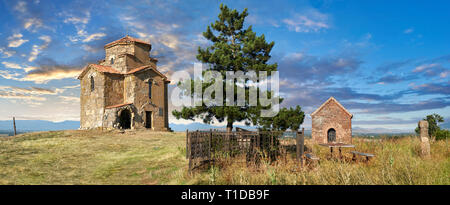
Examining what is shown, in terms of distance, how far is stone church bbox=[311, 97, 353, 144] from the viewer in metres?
25.6

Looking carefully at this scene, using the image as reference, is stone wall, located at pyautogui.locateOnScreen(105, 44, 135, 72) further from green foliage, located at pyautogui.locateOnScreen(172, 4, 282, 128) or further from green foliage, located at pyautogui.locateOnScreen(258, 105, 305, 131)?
green foliage, located at pyautogui.locateOnScreen(258, 105, 305, 131)

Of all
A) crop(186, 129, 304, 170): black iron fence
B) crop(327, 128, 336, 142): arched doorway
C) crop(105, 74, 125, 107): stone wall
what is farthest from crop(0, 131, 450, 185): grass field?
crop(105, 74, 125, 107): stone wall

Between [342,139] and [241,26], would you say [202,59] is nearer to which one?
[241,26]

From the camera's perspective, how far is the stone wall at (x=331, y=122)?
25562 millimetres

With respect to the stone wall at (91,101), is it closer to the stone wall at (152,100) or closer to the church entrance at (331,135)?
the stone wall at (152,100)

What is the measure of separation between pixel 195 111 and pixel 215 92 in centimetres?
186

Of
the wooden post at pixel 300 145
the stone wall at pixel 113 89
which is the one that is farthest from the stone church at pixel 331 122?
the stone wall at pixel 113 89

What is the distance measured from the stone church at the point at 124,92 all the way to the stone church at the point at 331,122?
685 inches

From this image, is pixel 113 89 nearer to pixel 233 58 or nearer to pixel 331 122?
pixel 233 58

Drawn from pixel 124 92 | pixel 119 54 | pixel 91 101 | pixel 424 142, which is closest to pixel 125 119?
pixel 124 92

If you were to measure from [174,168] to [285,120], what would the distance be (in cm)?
679

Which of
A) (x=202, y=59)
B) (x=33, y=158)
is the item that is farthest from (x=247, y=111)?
(x=33, y=158)

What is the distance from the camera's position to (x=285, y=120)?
1452 centimetres
